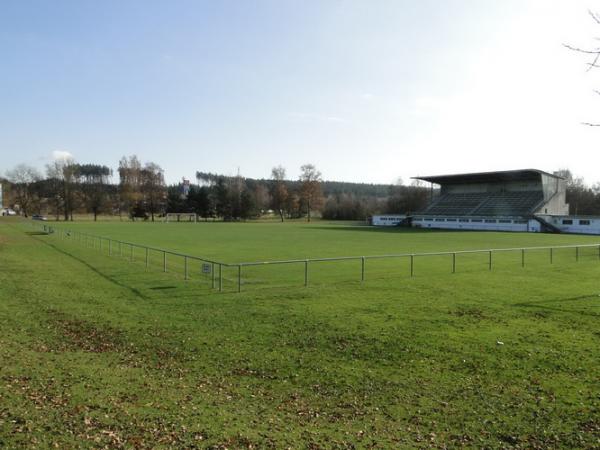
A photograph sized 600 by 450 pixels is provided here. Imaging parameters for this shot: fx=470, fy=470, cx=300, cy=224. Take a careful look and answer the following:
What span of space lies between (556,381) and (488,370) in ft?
3.87

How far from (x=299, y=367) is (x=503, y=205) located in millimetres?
85820

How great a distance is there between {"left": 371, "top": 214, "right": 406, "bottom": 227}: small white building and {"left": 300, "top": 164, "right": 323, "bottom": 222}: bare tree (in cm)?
2693

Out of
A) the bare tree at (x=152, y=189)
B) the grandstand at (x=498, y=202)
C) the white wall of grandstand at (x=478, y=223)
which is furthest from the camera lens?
the bare tree at (x=152, y=189)

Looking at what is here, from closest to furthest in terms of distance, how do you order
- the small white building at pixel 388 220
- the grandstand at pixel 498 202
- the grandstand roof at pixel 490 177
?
the grandstand at pixel 498 202 < the grandstand roof at pixel 490 177 < the small white building at pixel 388 220

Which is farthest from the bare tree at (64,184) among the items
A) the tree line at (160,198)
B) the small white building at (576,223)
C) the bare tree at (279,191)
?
the small white building at (576,223)

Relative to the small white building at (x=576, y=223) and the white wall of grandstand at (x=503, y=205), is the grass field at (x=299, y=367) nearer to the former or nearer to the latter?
the small white building at (x=576, y=223)

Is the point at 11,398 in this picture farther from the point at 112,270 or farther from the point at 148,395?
the point at 112,270

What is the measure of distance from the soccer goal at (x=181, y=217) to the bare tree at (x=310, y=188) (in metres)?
29.8

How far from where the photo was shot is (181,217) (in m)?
131

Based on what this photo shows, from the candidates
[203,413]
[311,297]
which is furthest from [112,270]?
[203,413]

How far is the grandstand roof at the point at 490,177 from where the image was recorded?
8469 centimetres

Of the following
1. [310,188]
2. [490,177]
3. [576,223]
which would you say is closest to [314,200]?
[310,188]

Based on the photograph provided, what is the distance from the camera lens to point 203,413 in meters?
6.97

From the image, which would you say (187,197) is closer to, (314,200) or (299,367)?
(314,200)
